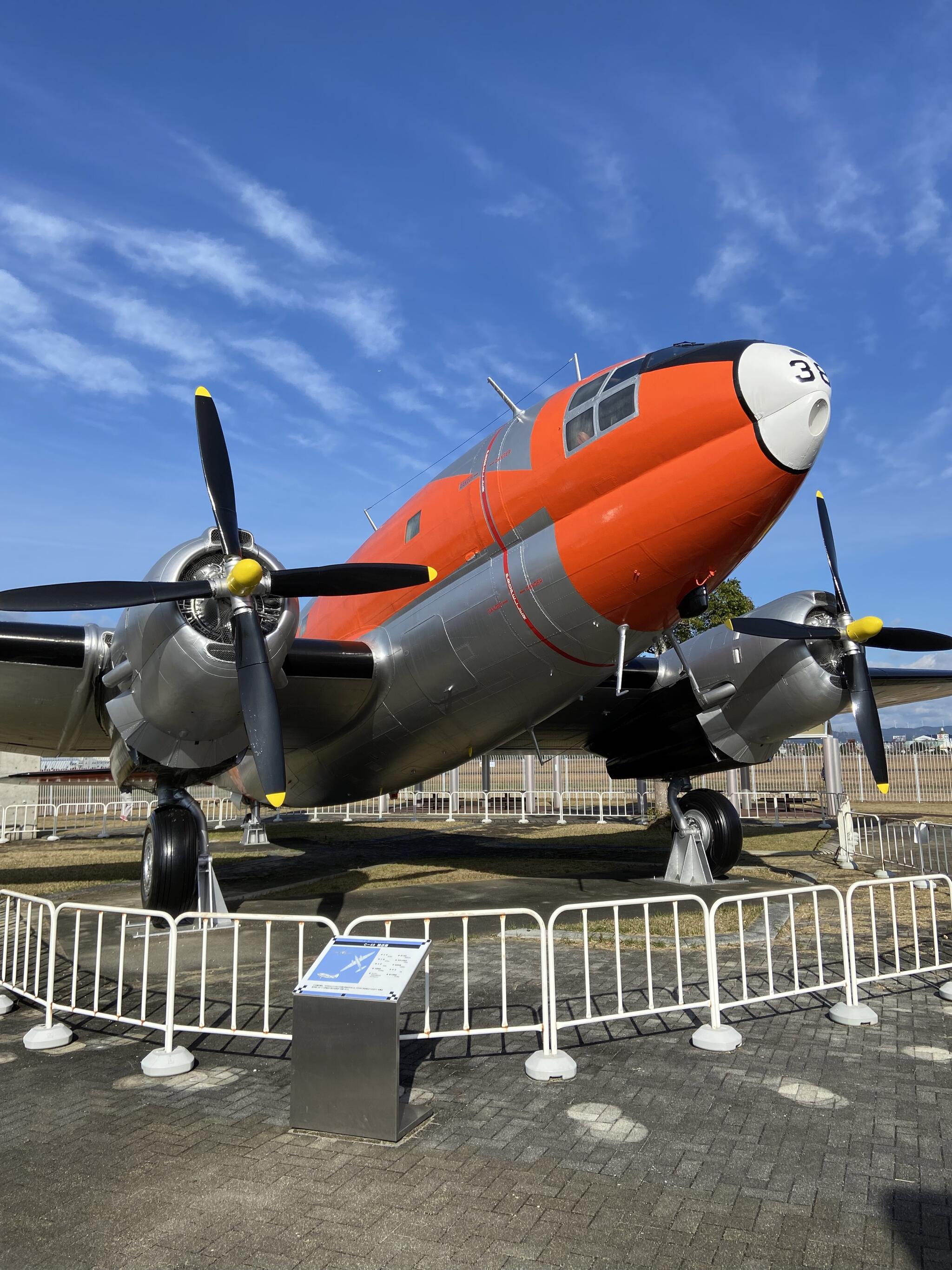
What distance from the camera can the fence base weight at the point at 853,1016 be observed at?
6.70 m

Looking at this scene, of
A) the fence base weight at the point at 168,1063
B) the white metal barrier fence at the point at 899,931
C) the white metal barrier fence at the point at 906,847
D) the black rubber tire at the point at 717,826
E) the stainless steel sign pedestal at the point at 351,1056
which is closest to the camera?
the stainless steel sign pedestal at the point at 351,1056

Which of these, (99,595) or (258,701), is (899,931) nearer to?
(258,701)

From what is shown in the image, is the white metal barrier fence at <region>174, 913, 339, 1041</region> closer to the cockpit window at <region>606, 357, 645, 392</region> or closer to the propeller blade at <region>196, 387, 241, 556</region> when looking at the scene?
the propeller blade at <region>196, 387, 241, 556</region>

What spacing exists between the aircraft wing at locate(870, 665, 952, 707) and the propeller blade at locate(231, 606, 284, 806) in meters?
11.0

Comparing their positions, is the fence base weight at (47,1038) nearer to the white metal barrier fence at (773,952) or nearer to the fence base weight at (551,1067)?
the fence base weight at (551,1067)

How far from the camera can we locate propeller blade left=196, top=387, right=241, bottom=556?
930cm

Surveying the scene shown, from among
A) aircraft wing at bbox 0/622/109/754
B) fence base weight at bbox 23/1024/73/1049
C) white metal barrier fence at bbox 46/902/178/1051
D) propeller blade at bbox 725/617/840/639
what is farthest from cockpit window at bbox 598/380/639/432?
fence base weight at bbox 23/1024/73/1049

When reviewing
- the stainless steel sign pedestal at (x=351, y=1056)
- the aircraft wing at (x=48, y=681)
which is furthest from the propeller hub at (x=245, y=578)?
the stainless steel sign pedestal at (x=351, y=1056)

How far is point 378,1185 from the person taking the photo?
415cm

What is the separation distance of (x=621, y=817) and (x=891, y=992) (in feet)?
80.2

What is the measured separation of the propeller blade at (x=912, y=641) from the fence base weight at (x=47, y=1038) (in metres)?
12.3

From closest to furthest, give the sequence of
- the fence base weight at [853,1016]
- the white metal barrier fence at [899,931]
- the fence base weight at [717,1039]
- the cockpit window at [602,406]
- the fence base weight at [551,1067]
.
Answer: the fence base weight at [551,1067]
the fence base weight at [717,1039]
the fence base weight at [853,1016]
the white metal barrier fence at [899,931]
the cockpit window at [602,406]

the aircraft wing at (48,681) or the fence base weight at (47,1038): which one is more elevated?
the aircraft wing at (48,681)

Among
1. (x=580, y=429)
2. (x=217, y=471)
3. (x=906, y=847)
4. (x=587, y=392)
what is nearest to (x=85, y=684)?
(x=217, y=471)
